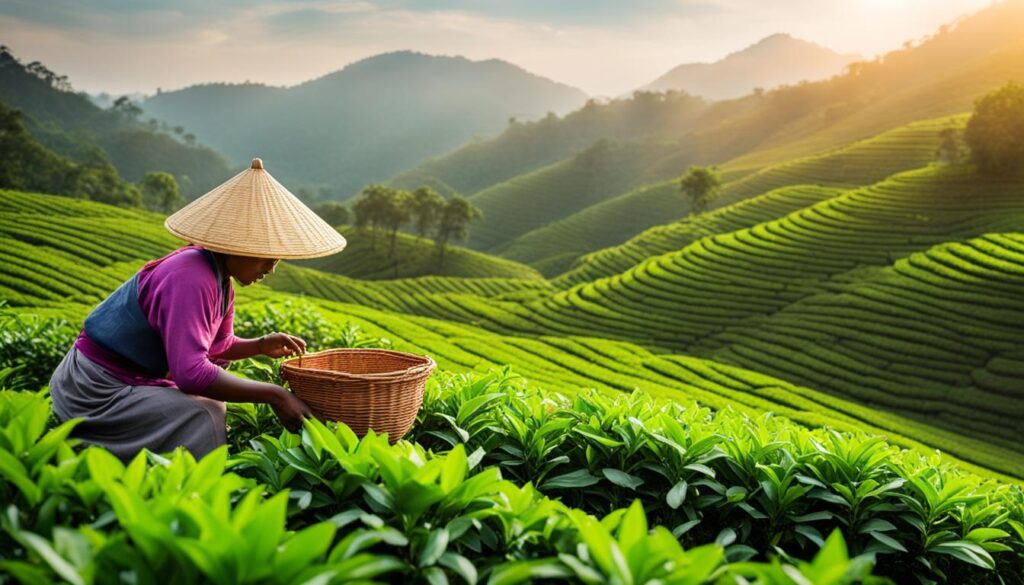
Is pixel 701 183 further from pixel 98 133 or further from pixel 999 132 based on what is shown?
pixel 98 133

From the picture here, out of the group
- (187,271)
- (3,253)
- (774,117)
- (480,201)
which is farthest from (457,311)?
(774,117)

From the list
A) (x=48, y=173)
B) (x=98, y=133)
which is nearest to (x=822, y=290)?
(x=48, y=173)

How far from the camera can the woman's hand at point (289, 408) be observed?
2.70 meters

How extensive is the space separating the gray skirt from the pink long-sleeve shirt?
80 mm

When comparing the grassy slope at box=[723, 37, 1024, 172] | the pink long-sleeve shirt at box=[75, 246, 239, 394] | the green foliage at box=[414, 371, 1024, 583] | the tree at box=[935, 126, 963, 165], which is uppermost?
the grassy slope at box=[723, 37, 1024, 172]

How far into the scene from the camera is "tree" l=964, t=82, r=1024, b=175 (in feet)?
105

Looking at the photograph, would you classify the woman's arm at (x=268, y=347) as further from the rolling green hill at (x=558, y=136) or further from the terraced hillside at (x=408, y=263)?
the rolling green hill at (x=558, y=136)

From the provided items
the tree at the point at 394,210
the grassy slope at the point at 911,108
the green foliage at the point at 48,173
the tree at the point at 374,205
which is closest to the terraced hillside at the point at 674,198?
the grassy slope at the point at 911,108

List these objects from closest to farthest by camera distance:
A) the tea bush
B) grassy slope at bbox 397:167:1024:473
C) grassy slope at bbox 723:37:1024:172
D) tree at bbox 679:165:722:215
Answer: the tea bush, grassy slope at bbox 397:167:1024:473, tree at bbox 679:165:722:215, grassy slope at bbox 723:37:1024:172

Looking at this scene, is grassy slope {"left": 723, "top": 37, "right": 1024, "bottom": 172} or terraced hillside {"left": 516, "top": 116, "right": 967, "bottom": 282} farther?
grassy slope {"left": 723, "top": 37, "right": 1024, "bottom": 172}

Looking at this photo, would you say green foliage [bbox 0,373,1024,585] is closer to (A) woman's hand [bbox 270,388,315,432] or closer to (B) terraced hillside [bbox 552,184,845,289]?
(A) woman's hand [bbox 270,388,315,432]

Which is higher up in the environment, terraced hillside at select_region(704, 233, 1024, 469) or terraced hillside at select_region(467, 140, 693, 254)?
terraced hillside at select_region(467, 140, 693, 254)

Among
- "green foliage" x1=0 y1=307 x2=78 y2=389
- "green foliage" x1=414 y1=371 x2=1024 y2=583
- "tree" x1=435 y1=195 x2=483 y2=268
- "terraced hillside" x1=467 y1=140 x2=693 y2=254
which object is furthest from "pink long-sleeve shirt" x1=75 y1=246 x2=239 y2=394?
"terraced hillside" x1=467 y1=140 x2=693 y2=254

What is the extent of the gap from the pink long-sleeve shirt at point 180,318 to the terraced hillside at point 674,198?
3820 centimetres
